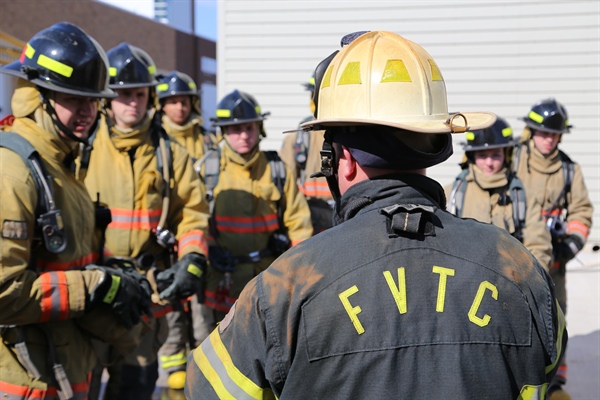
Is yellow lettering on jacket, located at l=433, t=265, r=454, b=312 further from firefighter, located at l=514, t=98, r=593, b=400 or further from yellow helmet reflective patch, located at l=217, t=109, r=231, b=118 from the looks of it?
firefighter, located at l=514, t=98, r=593, b=400

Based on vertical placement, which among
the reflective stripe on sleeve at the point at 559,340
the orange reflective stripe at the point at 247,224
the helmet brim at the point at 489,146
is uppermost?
the helmet brim at the point at 489,146

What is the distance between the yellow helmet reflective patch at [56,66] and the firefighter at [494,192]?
3201mm

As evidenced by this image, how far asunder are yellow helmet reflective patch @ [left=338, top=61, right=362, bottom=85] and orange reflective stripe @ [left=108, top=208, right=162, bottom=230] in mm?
3090

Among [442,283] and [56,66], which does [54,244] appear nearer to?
[56,66]

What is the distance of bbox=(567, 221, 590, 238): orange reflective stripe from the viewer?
21.0ft

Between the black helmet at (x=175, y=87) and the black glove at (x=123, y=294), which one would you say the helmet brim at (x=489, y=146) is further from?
the black helmet at (x=175, y=87)

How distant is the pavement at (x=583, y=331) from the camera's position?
252 inches

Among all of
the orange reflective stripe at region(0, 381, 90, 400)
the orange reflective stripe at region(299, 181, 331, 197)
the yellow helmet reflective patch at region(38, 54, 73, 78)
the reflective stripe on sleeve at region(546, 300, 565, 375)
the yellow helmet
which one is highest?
the yellow helmet reflective patch at region(38, 54, 73, 78)

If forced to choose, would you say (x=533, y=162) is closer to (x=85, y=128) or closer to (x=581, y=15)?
(x=85, y=128)

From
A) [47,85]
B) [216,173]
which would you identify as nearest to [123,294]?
[47,85]

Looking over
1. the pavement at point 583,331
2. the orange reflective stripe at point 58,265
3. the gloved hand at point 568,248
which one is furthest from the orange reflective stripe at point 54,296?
the gloved hand at point 568,248

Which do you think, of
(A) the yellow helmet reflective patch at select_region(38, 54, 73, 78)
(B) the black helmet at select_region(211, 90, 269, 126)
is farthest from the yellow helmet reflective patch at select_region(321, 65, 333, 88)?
(B) the black helmet at select_region(211, 90, 269, 126)

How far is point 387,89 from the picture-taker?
6.16 feet

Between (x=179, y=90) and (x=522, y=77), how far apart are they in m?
5.77
